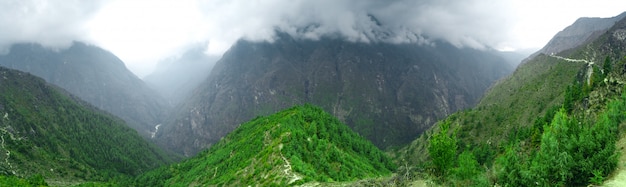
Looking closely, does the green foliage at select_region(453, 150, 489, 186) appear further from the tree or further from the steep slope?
the steep slope

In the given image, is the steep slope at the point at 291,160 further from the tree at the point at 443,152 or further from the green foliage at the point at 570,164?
the green foliage at the point at 570,164

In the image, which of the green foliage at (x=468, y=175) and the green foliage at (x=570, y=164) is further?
the green foliage at (x=468, y=175)

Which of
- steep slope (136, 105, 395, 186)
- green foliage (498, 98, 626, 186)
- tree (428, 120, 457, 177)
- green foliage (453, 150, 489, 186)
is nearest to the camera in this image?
green foliage (498, 98, 626, 186)

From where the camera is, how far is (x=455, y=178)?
58.2 metres

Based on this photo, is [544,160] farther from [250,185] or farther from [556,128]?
[250,185]

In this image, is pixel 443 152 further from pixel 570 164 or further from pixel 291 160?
pixel 291 160

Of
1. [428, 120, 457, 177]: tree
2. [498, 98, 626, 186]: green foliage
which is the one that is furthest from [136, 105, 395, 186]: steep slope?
[498, 98, 626, 186]: green foliage

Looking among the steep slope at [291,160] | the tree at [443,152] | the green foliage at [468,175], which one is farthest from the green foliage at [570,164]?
the steep slope at [291,160]

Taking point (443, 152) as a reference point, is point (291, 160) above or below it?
above

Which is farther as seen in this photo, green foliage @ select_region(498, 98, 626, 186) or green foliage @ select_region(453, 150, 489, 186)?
green foliage @ select_region(453, 150, 489, 186)

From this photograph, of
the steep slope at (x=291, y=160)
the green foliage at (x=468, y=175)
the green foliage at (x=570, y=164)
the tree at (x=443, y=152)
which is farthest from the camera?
the steep slope at (x=291, y=160)

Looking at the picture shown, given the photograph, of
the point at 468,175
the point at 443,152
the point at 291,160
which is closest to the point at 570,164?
the point at 468,175

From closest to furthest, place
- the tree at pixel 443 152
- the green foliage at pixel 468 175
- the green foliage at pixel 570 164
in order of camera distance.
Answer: the green foliage at pixel 570 164, the green foliage at pixel 468 175, the tree at pixel 443 152

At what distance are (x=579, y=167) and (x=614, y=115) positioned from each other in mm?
33569
